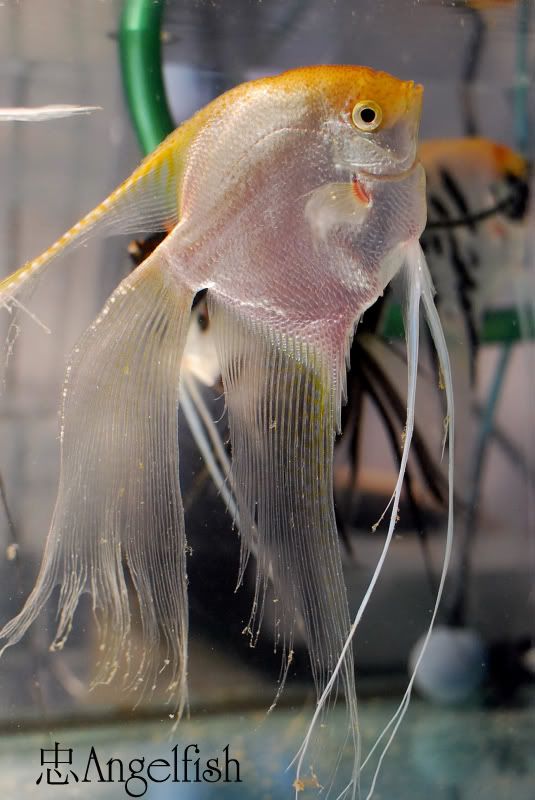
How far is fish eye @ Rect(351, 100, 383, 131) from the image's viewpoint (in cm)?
69

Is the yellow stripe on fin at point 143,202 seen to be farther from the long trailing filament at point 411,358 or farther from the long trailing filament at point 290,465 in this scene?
the long trailing filament at point 411,358

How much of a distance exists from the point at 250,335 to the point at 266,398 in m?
0.08

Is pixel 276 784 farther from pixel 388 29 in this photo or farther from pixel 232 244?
pixel 388 29

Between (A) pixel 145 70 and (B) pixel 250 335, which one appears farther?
(A) pixel 145 70

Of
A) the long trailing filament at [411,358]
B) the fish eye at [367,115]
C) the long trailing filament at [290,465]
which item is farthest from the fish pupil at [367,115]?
the long trailing filament at [290,465]

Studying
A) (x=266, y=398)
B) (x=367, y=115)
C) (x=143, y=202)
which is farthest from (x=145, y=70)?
(x=266, y=398)

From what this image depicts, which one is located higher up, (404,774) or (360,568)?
(360,568)

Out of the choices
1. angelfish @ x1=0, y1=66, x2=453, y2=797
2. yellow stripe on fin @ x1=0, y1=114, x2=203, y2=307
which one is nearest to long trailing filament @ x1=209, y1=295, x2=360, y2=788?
angelfish @ x1=0, y1=66, x2=453, y2=797

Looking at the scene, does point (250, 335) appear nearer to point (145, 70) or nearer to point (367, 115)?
point (367, 115)

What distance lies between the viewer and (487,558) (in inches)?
42.3

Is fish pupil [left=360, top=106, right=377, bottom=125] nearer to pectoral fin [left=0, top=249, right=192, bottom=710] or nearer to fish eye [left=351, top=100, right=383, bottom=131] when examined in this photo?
fish eye [left=351, top=100, right=383, bottom=131]

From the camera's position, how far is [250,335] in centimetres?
79

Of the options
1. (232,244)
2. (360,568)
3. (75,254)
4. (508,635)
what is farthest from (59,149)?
(508,635)

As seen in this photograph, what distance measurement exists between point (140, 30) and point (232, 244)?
0.42 meters
